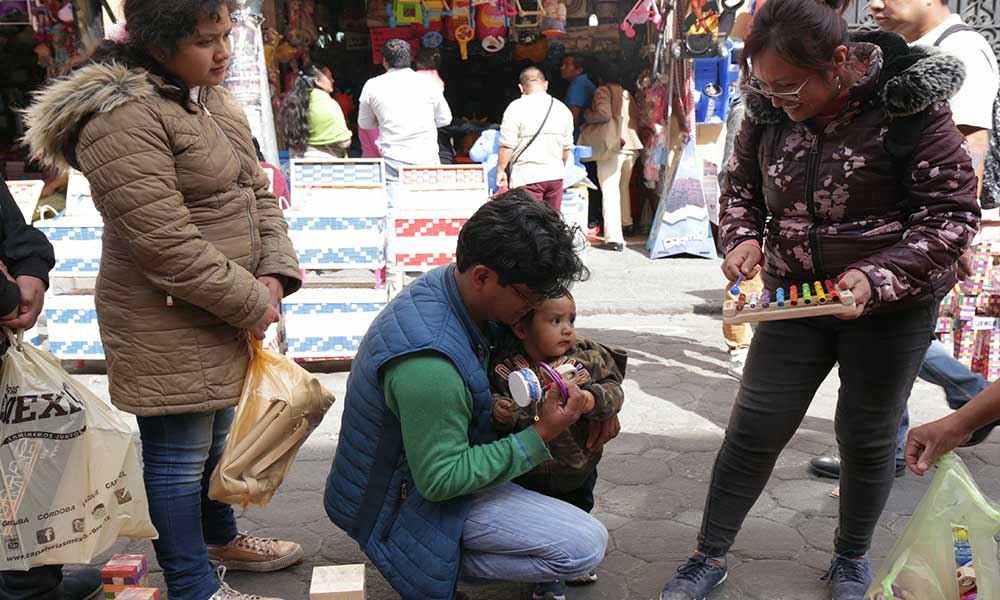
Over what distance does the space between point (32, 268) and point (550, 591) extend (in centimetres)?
171

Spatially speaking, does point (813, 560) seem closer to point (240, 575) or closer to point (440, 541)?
point (440, 541)

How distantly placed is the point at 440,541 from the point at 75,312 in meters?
3.80

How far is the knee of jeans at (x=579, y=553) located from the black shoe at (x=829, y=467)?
174 centimetres

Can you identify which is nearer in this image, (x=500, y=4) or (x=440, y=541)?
(x=440, y=541)

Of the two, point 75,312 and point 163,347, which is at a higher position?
point 163,347

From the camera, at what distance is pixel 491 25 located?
8875 mm

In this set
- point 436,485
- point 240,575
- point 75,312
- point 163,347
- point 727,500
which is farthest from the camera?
point 75,312

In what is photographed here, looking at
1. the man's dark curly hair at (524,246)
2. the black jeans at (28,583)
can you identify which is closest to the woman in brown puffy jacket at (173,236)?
the black jeans at (28,583)

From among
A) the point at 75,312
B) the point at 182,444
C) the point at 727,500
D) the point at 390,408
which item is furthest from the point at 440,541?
the point at 75,312

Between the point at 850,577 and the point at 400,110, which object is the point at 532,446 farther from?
the point at 400,110

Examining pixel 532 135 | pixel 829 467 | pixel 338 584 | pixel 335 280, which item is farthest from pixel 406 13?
pixel 338 584

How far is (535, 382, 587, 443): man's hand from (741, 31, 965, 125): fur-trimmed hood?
3.31ft

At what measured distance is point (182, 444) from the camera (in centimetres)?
244

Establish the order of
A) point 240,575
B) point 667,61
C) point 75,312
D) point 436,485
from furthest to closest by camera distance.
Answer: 1. point 667,61
2. point 75,312
3. point 240,575
4. point 436,485
